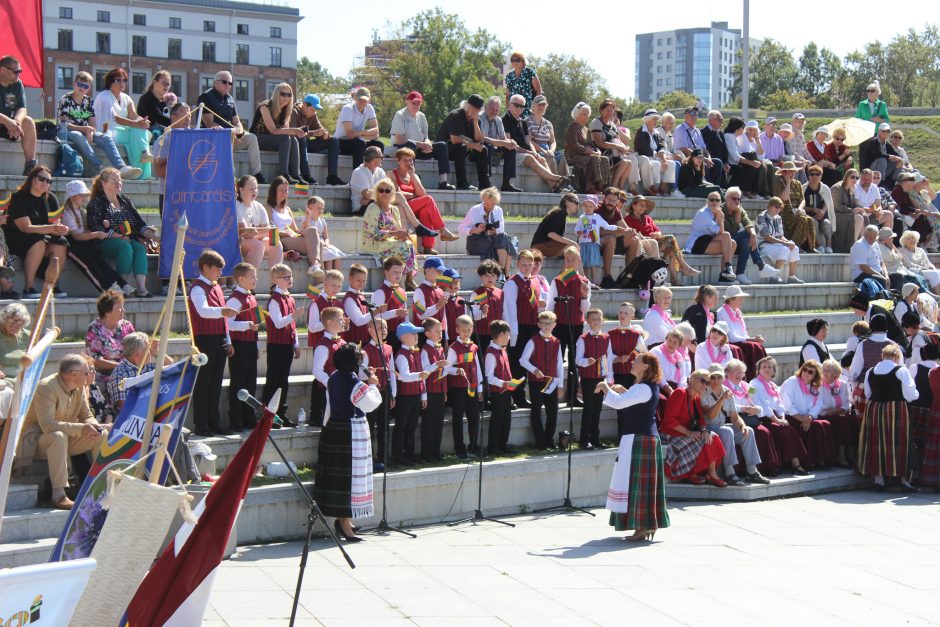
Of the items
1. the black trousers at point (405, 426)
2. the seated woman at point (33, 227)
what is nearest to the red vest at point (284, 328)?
the black trousers at point (405, 426)

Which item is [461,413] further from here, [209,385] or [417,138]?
[417,138]

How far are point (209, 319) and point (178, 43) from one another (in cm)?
8124

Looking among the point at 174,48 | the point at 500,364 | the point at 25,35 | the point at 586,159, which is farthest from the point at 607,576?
the point at 174,48

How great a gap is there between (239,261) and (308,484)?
2.82 meters

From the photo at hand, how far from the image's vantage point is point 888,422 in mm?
12781

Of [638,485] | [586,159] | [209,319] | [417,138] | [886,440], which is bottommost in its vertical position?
[886,440]

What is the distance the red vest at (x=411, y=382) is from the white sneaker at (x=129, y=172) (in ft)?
14.7

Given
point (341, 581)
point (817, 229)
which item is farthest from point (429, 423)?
point (817, 229)

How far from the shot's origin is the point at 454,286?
1188 centimetres

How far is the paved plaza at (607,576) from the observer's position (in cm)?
813

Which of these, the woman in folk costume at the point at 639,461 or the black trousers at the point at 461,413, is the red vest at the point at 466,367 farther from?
the woman in folk costume at the point at 639,461

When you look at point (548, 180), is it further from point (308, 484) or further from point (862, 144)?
point (308, 484)

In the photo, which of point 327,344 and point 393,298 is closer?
point 327,344

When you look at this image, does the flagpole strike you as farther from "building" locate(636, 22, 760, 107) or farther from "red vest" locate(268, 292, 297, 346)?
"building" locate(636, 22, 760, 107)
